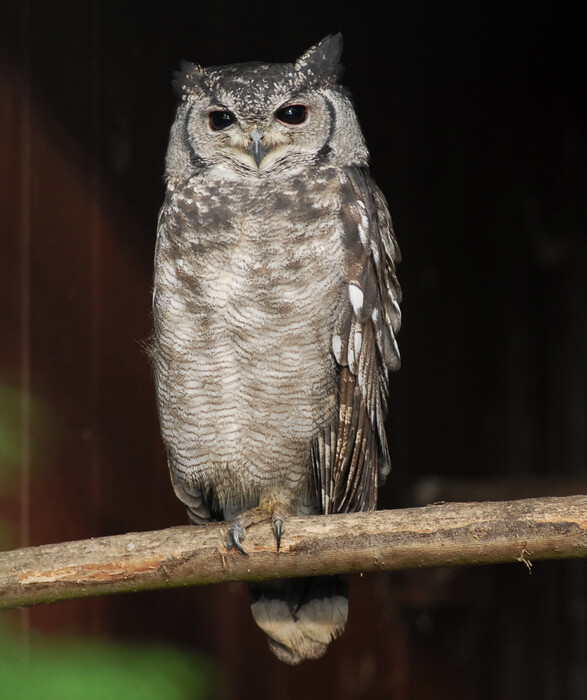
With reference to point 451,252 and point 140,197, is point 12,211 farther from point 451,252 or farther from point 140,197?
point 451,252

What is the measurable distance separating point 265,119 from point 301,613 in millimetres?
1181

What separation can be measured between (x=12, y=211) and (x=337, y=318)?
3.71ft

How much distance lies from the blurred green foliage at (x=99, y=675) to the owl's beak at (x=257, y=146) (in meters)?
1.21

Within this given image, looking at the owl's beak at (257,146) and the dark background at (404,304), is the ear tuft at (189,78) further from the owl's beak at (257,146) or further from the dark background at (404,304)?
the dark background at (404,304)

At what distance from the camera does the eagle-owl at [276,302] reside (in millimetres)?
1947

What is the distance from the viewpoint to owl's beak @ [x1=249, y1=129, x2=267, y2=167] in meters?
1.96

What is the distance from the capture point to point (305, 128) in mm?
2035

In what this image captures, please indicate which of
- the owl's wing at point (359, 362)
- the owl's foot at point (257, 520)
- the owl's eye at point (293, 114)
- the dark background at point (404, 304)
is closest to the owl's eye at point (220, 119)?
the owl's eye at point (293, 114)

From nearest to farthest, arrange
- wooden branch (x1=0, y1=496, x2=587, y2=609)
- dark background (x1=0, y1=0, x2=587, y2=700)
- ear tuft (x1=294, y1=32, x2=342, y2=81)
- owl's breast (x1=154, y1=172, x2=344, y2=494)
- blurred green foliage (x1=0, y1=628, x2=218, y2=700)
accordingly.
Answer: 1. blurred green foliage (x1=0, y1=628, x2=218, y2=700)
2. wooden branch (x1=0, y1=496, x2=587, y2=609)
3. owl's breast (x1=154, y1=172, x2=344, y2=494)
4. ear tuft (x1=294, y1=32, x2=342, y2=81)
5. dark background (x1=0, y1=0, x2=587, y2=700)

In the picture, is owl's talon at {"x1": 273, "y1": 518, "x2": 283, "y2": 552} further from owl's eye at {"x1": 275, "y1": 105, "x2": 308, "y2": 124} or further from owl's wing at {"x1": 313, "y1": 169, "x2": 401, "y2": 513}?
owl's eye at {"x1": 275, "y1": 105, "x2": 308, "y2": 124}

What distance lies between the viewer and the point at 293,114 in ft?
6.62

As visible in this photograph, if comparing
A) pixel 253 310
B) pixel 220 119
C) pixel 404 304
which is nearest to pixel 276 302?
pixel 253 310

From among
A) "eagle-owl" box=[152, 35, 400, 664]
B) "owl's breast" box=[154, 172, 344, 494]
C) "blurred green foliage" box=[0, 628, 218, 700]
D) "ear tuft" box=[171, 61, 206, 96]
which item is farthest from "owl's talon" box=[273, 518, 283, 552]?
"ear tuft" box=[171, 61, 206, 96]

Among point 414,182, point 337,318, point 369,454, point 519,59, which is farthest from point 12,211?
point 519,59
